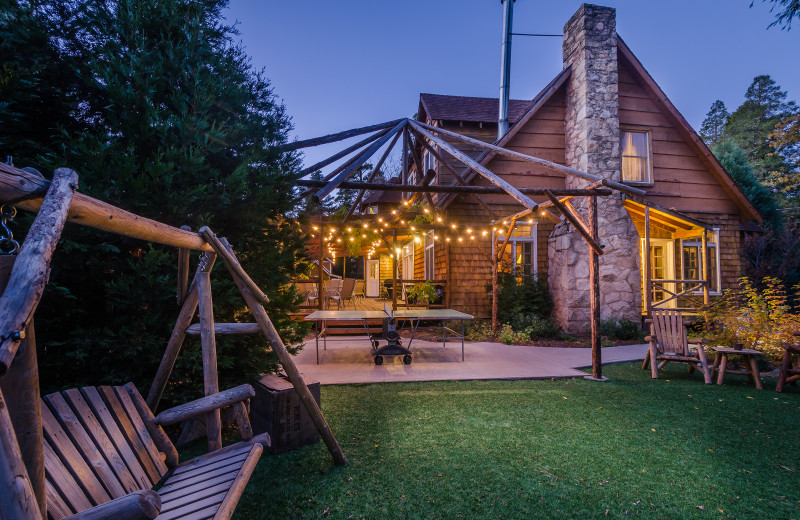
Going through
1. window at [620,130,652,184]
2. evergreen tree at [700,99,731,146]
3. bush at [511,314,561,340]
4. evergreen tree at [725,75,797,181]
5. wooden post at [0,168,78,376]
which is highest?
evergreen tree at [700,99,731,146]

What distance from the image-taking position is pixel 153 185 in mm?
3150

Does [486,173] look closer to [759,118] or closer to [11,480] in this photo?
[11,480]

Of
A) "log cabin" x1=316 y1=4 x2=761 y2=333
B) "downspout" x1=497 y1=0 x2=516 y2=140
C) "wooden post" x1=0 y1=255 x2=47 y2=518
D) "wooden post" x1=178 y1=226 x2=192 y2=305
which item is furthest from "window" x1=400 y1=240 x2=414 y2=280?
"wooden post" x1=0 y1=255 x2=47 y2=518

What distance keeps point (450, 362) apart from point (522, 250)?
19.9ft

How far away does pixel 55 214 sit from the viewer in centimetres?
118

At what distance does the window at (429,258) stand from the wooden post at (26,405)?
1208 cm

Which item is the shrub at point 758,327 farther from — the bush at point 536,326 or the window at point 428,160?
the window at point 428,160

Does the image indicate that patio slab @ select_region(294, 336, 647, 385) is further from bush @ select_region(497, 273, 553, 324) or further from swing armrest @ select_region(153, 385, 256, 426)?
Answer: swing armrest @ select_region(153, 385, 256, 426)

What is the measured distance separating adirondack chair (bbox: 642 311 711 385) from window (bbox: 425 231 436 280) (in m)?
7.44

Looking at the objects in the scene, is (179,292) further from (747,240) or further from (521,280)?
(747,240)

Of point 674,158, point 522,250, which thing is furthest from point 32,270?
point 674,158

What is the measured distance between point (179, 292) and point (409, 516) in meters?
2.26

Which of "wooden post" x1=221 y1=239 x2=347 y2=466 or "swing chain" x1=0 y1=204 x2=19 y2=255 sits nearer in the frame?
"swing chain" x1=0 y1=204 x2=19 y2=255

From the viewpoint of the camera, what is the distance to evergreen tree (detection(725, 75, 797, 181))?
2675 centimetres
